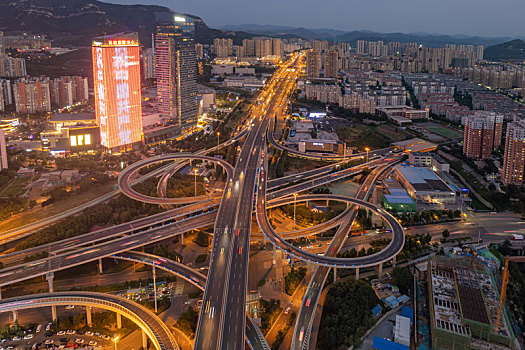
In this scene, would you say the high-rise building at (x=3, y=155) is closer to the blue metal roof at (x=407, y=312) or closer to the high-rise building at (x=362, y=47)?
the blue metal roof at (x=407, y=312)

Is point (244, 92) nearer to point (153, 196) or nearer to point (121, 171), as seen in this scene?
point (121, 171)

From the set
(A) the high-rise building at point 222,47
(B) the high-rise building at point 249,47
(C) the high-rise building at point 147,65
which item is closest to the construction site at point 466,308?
(C) the high-rise building at point 147,65

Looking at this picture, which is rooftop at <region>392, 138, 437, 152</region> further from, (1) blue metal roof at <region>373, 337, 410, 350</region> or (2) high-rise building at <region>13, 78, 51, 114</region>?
(2) high-rise building at <region>13, 78, 51, 114</region>

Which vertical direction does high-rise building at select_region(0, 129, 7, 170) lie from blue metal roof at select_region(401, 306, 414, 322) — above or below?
above

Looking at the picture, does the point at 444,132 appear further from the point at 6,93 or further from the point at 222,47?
the point at 222,47

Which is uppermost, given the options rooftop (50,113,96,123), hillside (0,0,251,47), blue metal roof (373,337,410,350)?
hillside (0,0,251,47)

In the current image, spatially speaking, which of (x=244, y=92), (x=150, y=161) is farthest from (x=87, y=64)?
(x=150, y=161)

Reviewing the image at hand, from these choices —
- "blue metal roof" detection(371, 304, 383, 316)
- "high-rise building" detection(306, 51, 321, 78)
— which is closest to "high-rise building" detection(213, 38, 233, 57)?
"high-rise building" detection(306, 51, 321, 78)
